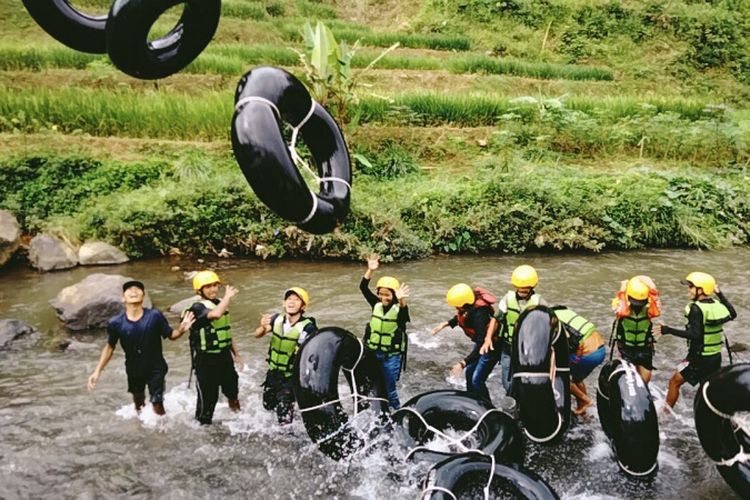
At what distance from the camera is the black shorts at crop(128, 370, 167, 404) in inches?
211

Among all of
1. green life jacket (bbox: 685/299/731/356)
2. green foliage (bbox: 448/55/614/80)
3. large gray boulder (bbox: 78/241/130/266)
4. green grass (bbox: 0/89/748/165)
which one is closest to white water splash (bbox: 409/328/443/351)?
green life jacket (bbox: 685/299/731/356)

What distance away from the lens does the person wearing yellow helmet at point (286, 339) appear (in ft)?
17.3

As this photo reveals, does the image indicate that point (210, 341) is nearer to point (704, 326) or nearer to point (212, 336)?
point (212, 336)

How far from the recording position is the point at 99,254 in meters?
10.2

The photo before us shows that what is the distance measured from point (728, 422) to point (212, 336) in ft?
12.9

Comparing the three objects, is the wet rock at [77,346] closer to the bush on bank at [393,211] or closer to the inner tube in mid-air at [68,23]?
the bush on bank at [393,211]

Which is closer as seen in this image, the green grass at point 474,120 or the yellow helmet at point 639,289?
the yellow helmet at point 639,289

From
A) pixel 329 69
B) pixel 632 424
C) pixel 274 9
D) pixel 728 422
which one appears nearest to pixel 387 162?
pixel 329 69

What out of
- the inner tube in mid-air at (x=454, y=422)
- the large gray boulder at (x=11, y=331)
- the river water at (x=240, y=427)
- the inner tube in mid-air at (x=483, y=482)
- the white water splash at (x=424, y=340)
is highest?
the inner tube in mid-air at (x=483, y=482)

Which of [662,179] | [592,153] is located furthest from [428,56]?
[662,179]

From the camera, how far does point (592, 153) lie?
49.2ft

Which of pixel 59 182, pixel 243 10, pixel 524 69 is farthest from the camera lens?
pixel 243 10

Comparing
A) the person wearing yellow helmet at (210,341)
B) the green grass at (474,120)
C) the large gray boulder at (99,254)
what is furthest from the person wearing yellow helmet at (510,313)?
the green grass at (474,120)

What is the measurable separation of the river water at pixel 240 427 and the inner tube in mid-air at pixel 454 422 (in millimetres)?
247
